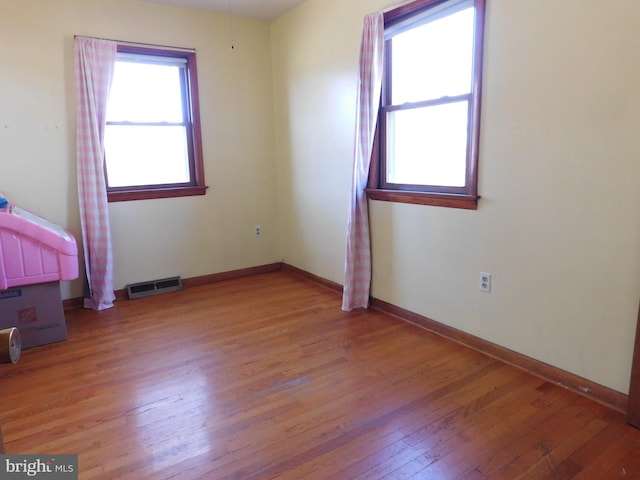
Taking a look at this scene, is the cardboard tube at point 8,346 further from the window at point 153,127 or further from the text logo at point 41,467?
the window at point 153,127

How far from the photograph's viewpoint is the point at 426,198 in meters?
2.79

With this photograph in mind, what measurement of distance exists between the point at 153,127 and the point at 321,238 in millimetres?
1823

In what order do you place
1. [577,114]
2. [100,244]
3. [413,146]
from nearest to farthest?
[577,114] → [413,146] → [100,244]

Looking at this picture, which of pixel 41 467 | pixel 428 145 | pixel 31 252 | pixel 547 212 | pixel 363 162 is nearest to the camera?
pixel 41 467

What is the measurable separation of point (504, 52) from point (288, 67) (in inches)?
91.3

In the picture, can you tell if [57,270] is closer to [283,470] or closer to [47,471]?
[47,471]

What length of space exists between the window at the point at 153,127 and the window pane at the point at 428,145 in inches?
75.3

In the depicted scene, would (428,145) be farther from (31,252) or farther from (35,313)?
(35,313)

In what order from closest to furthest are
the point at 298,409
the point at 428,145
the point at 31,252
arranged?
the point at 298,409 → the point at 31,252 → the point at 428,145

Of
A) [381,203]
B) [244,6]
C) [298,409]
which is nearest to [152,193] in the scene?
[244,6]

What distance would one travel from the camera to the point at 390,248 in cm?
315

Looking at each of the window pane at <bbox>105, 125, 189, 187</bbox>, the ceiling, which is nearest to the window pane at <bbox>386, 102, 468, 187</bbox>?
the ceiling

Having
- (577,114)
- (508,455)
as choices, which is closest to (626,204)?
(577,114)

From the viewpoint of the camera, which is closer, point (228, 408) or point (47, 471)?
point (47, 471)
